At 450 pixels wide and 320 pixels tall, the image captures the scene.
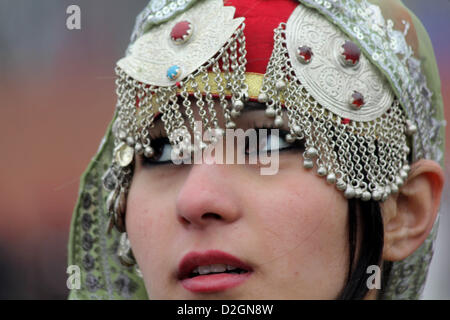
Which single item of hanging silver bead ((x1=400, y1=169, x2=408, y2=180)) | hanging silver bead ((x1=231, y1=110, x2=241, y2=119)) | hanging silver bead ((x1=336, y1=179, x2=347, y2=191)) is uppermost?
hanging silver bead ((x1=231, y1=110, x2=241, y2=119))

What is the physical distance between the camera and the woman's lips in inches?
58.6

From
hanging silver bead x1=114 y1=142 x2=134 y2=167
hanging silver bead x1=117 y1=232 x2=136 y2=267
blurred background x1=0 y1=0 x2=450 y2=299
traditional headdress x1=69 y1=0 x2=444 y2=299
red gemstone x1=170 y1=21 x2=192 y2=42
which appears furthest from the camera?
blurred background x1=0 y1=0 x2=450 y2=299

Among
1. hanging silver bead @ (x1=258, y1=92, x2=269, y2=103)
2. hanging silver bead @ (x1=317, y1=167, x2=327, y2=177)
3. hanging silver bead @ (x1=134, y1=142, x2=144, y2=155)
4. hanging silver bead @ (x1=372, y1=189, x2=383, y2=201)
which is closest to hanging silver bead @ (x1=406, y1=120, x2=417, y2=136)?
hanging silver bead @ (x1=372, y1=189, x2=383, y2=201)

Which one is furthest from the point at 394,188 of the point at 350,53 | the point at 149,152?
the point at 149,152

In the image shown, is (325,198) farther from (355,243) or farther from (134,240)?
(134,240)

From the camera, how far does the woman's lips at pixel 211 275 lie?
1.49 meters

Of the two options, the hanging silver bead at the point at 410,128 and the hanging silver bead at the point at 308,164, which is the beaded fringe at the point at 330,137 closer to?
the hanging silver bead at the point at 308,164

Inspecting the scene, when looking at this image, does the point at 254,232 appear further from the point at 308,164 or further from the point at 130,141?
the point at 130,141

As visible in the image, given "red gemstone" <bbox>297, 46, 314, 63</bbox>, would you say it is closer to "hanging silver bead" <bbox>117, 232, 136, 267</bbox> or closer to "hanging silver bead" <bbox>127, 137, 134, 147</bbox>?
"hanging silver bead" <bbox>127, 137, 134, 147</bbox>

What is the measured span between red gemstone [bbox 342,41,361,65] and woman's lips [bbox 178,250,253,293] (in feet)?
1.95

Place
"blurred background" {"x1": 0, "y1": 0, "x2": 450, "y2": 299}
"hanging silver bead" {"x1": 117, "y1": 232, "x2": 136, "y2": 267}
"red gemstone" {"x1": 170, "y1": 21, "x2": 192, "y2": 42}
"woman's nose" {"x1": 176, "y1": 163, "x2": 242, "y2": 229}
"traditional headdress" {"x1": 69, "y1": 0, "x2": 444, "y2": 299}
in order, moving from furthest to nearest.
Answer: "blurred background" {"x1": 0, "y1": 0, "x2": 450, "y2": 299} → "hanging silver bead" {"x1": 117, "y1": 232, "x2": 136, "y2": 267} → "red gemstone" {"x1": 170, "y1": 21, "x2": 192, "y2": 42} → "traditional headdress" {"x1": 69, "y1": 0, "x2": 444, "y2": 299} → "woman's nose" {"x1": 176, "y1": 163, "x2": 242, "y2": 229}

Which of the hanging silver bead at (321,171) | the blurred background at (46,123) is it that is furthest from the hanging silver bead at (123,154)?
the blurred background at (46,123)

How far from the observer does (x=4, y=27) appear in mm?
3021

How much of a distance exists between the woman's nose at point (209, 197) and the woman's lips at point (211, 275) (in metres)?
0.07
